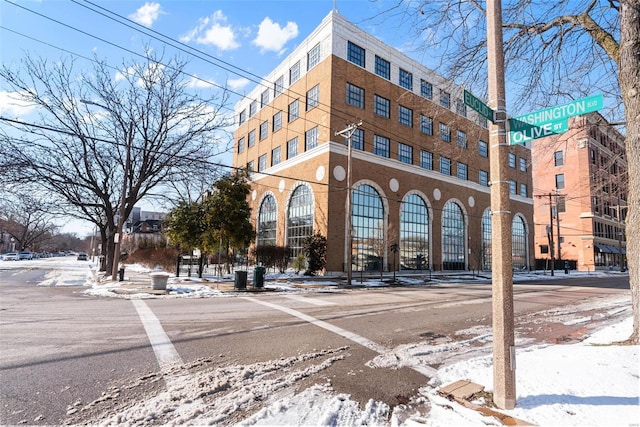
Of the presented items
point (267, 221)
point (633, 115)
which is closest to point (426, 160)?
point (267, 221)

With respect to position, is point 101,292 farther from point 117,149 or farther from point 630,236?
point 630,236

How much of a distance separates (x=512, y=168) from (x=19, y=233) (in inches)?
3784

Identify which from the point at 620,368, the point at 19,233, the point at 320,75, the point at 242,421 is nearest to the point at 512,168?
the point at 320,75

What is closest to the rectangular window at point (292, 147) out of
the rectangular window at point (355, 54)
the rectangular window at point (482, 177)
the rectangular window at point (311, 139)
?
the rectangular window at point (311, 139)

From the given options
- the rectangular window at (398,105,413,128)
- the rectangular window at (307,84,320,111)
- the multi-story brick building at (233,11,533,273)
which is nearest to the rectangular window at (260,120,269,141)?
the multi-story brick building at (233,11,533,273)

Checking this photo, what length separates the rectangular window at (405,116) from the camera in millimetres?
32875

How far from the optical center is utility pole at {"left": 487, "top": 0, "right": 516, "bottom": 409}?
3544 millimetres

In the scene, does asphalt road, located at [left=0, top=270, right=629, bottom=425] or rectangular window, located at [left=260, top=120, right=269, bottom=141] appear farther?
rectangular window, located at [left=260, top=120, right=269, bottom=141]

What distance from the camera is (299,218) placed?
30.4 m

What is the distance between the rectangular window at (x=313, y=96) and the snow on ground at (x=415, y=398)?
86.5 feet

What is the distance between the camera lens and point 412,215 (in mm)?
32906

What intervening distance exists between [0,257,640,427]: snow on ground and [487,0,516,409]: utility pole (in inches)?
12.8

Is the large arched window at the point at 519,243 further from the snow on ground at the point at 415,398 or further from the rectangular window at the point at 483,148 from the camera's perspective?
the snow on ground at the point at 415,398

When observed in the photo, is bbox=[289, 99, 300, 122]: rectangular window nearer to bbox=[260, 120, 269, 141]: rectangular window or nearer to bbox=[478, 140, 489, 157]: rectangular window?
bbox=[260, 120, 269, 141]: rectangular window
